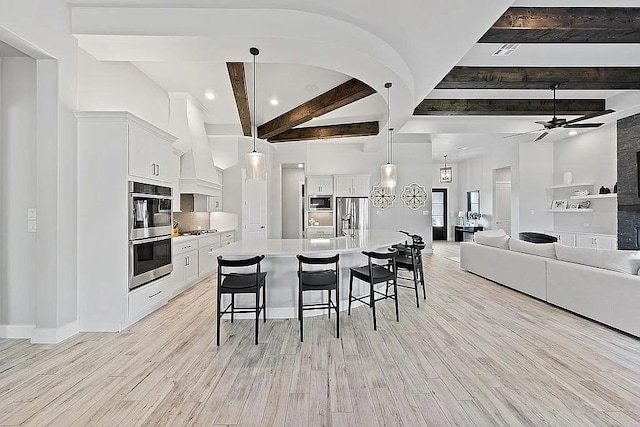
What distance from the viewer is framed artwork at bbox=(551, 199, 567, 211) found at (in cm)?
875

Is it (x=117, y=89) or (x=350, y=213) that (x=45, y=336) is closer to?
(x=117, y=89)

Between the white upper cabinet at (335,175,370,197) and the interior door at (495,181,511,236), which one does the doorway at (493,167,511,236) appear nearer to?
the interior door at (495,181,511,236)

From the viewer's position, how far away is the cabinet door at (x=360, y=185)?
927 cm

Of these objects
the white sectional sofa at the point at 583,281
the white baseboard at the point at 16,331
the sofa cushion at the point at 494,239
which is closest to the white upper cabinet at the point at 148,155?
the white baseboard at the point at 16,331

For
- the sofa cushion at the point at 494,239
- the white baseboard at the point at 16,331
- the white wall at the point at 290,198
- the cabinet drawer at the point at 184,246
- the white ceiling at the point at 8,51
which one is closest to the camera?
the white ceiling at the point at 8,51

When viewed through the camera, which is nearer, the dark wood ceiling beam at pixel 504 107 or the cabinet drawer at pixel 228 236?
the dark wood ceiling beam at pixel 504 107

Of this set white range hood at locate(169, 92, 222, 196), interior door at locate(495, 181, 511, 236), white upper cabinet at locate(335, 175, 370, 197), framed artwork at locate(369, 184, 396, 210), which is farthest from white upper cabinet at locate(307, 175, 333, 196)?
interior door at locate(495, 181, 511, 236)

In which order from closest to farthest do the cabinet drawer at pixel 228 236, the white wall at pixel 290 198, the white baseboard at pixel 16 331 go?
the white baseboard at pixel 16 331
the cabinet drawer at pixel 228 236
the white wall at pixel 290 198

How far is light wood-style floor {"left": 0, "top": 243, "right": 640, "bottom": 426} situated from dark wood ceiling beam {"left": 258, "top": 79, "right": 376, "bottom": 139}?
126 inches

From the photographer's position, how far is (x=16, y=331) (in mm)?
3352

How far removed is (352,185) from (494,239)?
13.8 feet

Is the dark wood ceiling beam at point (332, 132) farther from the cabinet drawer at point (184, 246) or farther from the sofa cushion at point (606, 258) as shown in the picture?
the sofa cushion at point (606, 258)

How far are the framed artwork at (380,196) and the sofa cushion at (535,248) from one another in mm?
4392

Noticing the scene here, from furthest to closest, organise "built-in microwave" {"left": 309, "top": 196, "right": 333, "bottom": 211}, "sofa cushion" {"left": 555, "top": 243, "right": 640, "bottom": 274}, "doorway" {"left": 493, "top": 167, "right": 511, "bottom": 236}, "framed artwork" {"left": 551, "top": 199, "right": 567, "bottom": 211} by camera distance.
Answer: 1. "doorway" {"left": 493, "top": 167, "right": 511, "bottom": 236}
2. "built-in microwave" {"left": 309, "top": 196, "right": 333, "bottom": 211}
3. "framed artwork" {"left": 551, "top": 199, "right": 567, "bottom": 211}
4. "sofa cushion" {"left": 555, "top": 243, "right": 640, "bottom": 274}
